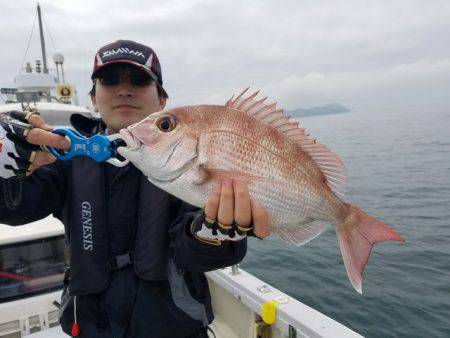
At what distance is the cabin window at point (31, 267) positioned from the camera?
4.03m

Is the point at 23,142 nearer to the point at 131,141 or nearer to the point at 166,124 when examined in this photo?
the point at 131,141

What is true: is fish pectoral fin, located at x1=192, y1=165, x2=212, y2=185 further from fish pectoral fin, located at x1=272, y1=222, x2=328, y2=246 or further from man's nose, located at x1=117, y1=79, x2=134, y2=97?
man's nose, located at x1=117, y1=79, x2=134, y2=97

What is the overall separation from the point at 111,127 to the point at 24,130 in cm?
80

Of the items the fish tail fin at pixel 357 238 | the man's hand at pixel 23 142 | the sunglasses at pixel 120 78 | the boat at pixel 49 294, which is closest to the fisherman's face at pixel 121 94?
the sunglasses at pixel 120 78

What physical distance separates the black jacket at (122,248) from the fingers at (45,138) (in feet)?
1.48

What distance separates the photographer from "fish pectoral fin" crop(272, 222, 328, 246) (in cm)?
211

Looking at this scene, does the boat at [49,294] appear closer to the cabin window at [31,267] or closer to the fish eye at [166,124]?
the cabin window at [31,267]

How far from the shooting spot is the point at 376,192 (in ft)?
42.6

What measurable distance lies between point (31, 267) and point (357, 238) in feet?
12.6

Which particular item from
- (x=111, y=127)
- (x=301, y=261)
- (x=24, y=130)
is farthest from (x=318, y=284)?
(x=24, y=130)

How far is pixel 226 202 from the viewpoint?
1.80 m

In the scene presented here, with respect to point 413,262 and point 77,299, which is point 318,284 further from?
point 77,299

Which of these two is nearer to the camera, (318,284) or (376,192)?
(318,284)

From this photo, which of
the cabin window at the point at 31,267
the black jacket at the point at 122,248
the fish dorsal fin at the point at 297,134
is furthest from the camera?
the cabin window at the point at 31,267
